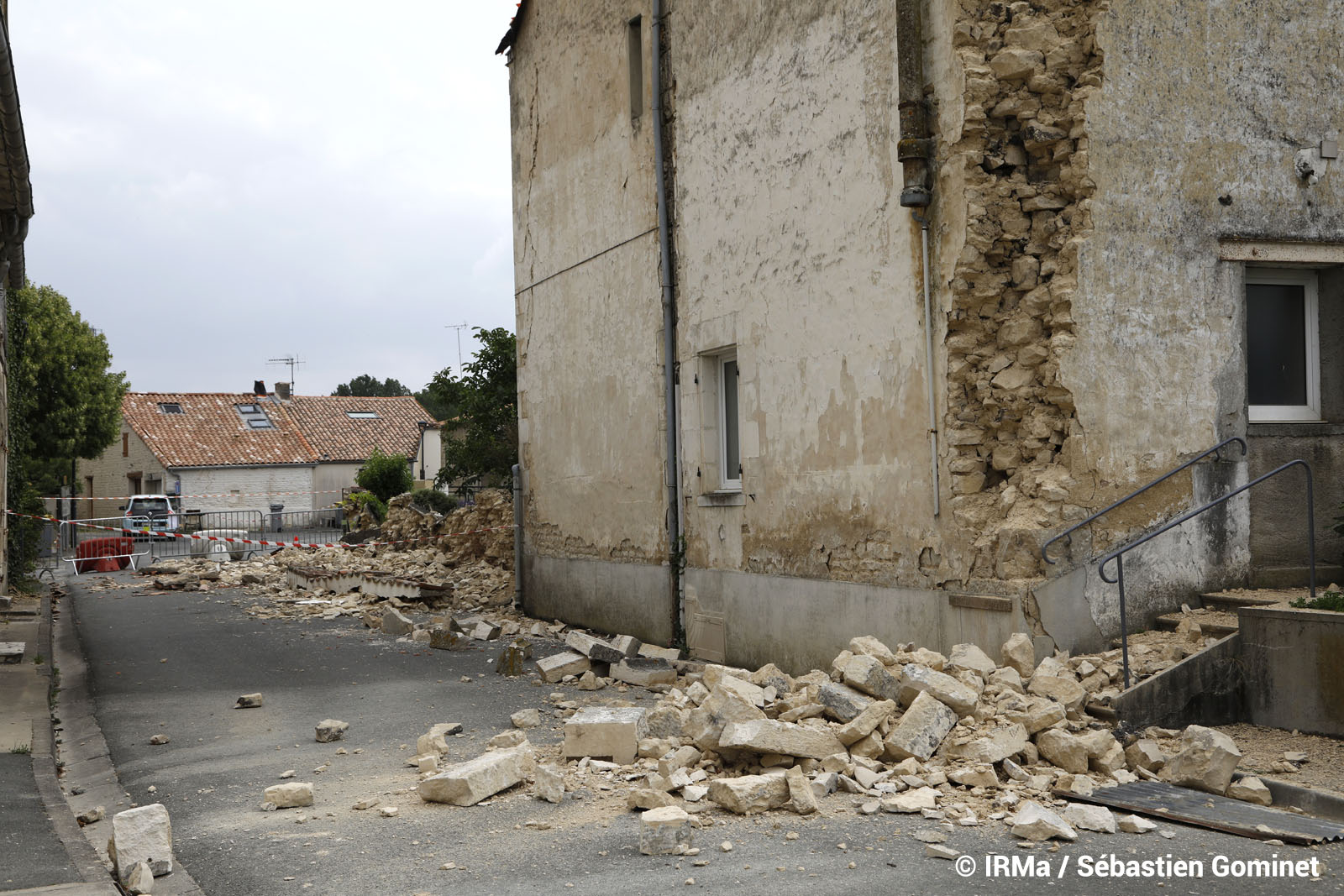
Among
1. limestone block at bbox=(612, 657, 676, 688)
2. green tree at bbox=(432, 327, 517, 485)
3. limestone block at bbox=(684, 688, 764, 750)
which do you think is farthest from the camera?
green tree at bbox=(432, 327, 517, 485)

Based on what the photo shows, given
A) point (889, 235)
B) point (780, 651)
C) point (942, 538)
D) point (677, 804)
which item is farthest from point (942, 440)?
point (677, 804)

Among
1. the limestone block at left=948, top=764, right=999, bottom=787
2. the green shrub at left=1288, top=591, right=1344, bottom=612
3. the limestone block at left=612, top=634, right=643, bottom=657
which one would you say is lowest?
the limestone block at left=948, top=764, right=999, bottom=787

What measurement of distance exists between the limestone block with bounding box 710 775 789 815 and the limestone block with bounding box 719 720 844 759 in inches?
14.1

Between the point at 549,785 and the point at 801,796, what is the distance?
4.55 ft

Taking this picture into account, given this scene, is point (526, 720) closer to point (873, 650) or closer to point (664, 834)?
point (873, 650)

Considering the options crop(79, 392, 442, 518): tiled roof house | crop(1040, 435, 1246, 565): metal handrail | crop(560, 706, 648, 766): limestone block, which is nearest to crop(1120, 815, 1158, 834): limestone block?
crop(1040, 435, 1246, 565): metal handrail

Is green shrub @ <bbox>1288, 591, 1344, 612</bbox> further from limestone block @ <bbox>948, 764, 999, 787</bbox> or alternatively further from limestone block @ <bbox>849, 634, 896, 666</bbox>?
limestone block @ <bbox>849, 634, 896, 666</bbox>

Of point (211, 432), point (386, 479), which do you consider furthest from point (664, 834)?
point (211, 432)

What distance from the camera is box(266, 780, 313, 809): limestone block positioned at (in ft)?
21.0

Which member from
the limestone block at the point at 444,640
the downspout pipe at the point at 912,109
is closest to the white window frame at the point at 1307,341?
the downspout pipe at the point at 912,109

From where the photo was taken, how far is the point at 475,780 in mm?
6266

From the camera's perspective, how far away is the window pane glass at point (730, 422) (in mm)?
11875

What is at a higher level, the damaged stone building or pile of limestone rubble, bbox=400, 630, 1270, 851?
the damaged stone building

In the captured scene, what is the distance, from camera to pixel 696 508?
472 inches
